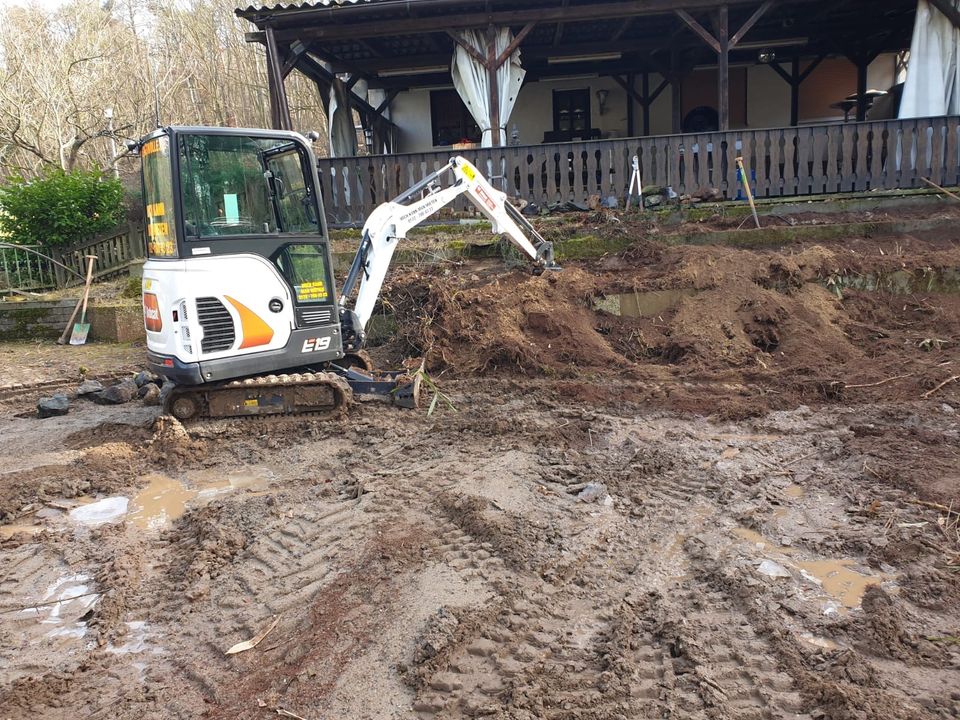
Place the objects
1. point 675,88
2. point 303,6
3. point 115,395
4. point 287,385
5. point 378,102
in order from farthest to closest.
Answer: point 378,102
point 675,88
point 303,6
point 115,395
point 287,385

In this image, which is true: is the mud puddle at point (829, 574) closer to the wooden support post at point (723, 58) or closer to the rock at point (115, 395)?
the rock at point (115, 395)

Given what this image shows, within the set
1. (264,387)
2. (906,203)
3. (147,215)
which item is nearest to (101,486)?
(264,387)

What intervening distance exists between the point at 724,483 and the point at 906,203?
315 inches

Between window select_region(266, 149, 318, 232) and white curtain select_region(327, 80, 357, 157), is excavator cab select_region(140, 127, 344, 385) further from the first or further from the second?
white curtain select_region(327, 80, 357, 157)

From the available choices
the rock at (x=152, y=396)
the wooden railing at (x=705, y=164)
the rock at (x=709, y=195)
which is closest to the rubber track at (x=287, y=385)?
the rock at (x=152, y=396)

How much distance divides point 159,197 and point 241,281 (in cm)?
94

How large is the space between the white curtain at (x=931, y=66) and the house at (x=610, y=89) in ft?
0.19

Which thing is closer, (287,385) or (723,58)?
(287,385)

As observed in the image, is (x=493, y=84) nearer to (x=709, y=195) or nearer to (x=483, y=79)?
(x=483, y=79)

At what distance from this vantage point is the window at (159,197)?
563cm

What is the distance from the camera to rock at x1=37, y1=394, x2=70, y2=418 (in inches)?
289

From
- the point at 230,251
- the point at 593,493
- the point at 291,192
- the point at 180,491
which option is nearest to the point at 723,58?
the point at 291,192

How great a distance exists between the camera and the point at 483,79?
12.6 m

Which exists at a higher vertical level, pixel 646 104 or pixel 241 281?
pixel 646 104
